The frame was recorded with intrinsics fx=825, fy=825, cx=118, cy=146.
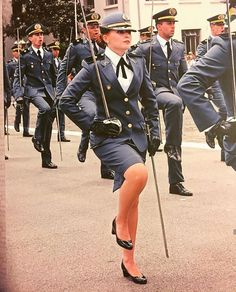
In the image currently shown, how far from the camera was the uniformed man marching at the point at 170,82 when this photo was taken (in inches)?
223

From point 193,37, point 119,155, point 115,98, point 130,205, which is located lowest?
point 130,205

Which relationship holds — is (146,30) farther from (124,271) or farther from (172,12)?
(124,271)

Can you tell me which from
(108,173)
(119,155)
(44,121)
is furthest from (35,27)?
(44,121)

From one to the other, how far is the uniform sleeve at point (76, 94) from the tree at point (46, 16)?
222 millimetres

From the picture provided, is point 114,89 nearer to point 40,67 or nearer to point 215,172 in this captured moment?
point 215,172

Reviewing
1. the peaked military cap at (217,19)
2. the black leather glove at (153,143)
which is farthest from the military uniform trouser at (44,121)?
the black leather glove at (153,143)

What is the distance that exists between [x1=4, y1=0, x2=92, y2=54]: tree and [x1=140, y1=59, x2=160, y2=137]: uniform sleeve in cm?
44

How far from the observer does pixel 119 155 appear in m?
3.68

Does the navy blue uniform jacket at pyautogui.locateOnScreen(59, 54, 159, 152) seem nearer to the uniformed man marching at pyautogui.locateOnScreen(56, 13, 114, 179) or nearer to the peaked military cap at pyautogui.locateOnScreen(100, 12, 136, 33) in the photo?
the peaked military cap at pyautogui.locateOnScreen(100, 12, 136, 33)

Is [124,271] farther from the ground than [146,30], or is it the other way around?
[146,30]

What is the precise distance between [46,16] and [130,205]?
0.91m

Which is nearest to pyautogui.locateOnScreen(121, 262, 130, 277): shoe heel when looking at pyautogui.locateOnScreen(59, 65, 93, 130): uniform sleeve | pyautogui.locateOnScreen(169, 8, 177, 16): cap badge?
pyautogui.locateOnScreen(59, 65, 93, 130): uniform sleeve

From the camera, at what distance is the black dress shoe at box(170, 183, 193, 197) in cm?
548

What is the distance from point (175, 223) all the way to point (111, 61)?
4.02 ft
